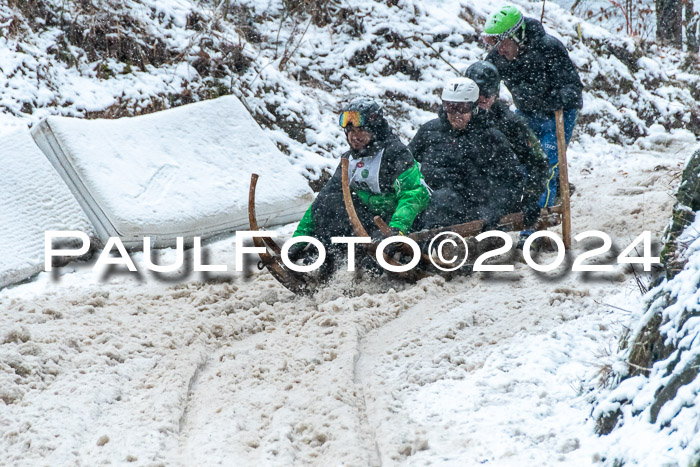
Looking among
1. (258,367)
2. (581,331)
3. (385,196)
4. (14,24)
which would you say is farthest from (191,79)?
(581,331)

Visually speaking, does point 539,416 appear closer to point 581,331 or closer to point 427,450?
point 427,450

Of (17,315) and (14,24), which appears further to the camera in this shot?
(14,24)

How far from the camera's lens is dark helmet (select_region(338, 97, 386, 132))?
15.7ft

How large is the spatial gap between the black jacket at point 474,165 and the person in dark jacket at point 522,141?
0.09m

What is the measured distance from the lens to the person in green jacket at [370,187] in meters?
4.81

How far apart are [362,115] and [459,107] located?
0.80 m

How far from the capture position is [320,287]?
4805 mm

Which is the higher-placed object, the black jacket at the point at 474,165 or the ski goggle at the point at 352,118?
the ski goggle at the point at 352,118

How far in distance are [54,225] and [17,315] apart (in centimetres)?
130

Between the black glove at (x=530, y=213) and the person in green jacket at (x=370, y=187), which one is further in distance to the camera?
the black glove at (x=530, y=213)

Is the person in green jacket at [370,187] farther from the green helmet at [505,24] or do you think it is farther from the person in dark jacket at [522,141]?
the green helmet at [505,24]

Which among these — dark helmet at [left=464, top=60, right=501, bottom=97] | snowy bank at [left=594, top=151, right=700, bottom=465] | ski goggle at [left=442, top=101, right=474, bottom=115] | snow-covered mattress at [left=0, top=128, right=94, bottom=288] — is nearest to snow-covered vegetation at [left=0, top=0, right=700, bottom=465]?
snowy bank at [left=594, top=151, right=700, bottom=465]

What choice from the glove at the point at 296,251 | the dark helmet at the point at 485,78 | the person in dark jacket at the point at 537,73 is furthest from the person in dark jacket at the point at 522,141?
the glove at the point at 296,251

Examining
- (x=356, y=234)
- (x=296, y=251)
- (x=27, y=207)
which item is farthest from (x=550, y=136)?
(x=27, y=207)
